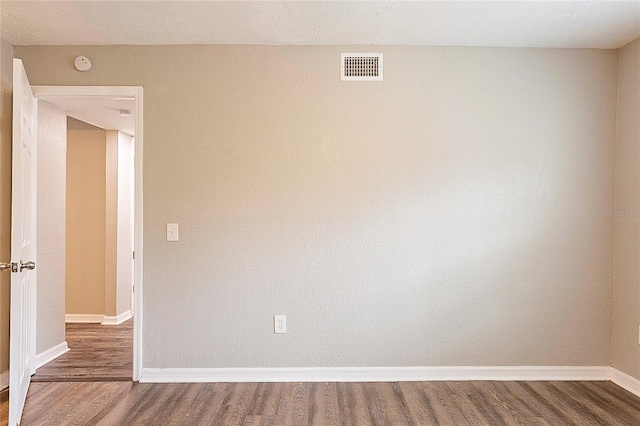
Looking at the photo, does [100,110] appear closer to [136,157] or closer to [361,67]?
[136,157]

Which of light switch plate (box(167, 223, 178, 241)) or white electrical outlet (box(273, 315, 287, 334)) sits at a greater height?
light switch plate (box(167, 223, 178, 241))

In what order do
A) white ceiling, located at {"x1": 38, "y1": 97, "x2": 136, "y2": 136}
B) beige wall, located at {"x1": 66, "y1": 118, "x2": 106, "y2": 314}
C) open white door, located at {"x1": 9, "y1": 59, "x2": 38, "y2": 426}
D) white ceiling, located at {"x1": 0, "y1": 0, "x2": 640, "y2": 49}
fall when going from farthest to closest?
1. beige wall, located at {"x1": 66, "y1": 118, "x2": 106, "y2": 314}
2. white ceiling, located at {"x1": 38, "y1": 97, "x2": 136, "y2": 136}
3. white ceiling, located at {"x1": 0, "y1": 0, "x2": 640, "y2": 49}
4. open white door, located at {"x1": 9, "y1": 59, "x2": 38, "y2": 426}

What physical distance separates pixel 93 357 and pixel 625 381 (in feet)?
13.7

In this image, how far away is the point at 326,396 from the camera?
3.07m

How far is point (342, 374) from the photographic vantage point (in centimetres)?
336

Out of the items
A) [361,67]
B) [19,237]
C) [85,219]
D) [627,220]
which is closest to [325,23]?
[361,67]

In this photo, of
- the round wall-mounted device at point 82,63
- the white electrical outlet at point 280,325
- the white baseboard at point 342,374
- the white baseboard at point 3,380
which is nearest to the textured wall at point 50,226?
the white baseboard at point 3,380

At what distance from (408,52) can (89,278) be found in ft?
14.5

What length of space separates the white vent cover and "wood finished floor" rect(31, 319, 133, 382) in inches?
109

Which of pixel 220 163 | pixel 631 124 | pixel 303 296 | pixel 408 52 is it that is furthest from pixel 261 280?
pixel 631 124

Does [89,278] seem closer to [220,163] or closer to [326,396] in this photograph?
[220,163]

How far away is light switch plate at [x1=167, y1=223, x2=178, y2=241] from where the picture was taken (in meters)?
3.37

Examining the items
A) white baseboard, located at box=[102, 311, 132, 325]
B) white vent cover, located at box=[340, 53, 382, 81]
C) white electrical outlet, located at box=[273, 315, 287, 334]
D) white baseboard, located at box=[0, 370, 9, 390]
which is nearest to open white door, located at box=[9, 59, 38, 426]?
white baseboard, located at box=[0, 370, 9, 390]

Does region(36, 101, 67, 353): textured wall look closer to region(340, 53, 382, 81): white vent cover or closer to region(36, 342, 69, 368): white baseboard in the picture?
region(36, 342, 69, 368): white baseboard
